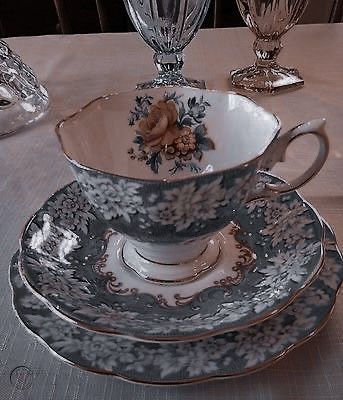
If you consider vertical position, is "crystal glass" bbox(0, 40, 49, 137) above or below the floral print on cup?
below

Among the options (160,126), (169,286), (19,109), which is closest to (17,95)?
(19,109)

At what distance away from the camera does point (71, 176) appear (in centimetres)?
51

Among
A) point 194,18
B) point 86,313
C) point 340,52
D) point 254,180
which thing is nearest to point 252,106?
point 254,180

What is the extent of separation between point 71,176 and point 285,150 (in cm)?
23

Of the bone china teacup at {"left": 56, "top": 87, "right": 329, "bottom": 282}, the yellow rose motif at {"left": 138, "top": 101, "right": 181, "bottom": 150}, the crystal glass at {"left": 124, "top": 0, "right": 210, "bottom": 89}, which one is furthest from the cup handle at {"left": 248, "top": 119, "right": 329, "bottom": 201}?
the crystal glass at {"left": 124, "top": 0, "right": 210, "bottom": 89}

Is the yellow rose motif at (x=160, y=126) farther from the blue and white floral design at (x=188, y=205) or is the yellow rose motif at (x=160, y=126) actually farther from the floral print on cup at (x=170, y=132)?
the blue and white floral design at (x=188, y=205)

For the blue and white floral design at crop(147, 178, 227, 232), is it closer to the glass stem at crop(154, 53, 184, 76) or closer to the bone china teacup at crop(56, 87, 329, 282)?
the bone china teacup at crop(56, 87, 329, 282)

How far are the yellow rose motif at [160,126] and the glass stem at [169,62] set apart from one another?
0.93 ft

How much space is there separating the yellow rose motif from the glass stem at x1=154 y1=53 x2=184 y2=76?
0.28 m

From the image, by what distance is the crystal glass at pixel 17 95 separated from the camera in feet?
2.02

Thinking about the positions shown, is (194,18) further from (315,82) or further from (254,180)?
(254,180)

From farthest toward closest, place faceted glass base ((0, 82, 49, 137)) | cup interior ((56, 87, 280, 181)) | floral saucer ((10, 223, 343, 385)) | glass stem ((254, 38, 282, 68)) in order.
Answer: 1. glass stem ((254, 38, 282, 68))
2. faceted glass base ((0, 82, 49, 137))
3. cup interior ((56, 87, 280, 181))
4. floral saucer ((10, 223, 343, 385))

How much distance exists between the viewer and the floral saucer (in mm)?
268

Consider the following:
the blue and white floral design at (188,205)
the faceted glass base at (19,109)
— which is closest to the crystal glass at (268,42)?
the faceted glass base at (19,109)
